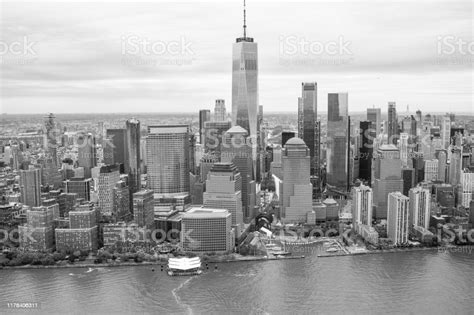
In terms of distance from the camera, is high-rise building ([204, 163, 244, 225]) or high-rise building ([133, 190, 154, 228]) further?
high-rise building ([204, 163, 244, 225])

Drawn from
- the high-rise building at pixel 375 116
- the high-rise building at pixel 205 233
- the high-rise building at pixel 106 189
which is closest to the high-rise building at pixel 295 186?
the high-rise building at pixel 205 233

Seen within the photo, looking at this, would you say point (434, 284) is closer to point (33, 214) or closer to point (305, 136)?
point (33, 214)

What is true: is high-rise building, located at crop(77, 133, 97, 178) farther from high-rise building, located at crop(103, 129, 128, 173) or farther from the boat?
the boat

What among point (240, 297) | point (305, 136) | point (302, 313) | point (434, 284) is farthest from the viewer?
point (305, 136)

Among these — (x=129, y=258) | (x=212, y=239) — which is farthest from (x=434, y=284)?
(x=129, y=258)

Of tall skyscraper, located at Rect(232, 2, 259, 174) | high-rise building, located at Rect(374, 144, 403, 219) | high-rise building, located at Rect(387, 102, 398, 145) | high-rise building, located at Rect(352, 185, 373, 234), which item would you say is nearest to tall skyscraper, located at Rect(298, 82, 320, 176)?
tall skyscraper, located at Rect(232, 2, 259, 174)

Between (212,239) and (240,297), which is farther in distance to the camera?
(212,239)

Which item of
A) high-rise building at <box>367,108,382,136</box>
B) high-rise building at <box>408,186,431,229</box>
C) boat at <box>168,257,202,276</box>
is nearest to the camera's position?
boat at <box>168,257,202,276</box>

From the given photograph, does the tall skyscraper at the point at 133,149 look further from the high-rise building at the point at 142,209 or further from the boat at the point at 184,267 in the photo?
the boat at the point at 184,267
